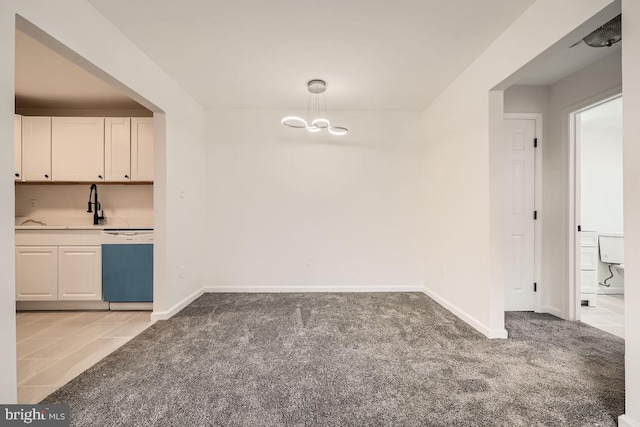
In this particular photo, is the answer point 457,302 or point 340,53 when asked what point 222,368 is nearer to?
point 457,302

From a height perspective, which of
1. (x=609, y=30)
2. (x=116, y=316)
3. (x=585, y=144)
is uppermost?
(x=609, y=30)

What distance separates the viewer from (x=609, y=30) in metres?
1.97

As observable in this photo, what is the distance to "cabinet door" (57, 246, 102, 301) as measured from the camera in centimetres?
317

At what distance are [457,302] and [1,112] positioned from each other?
12.6ft

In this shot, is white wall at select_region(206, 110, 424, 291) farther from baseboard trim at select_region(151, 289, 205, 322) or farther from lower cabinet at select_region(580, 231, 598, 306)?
lower cabinet at select_region(580, 231, 598, 306)

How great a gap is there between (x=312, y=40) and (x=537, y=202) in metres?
3.06

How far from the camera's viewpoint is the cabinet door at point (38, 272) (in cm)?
313

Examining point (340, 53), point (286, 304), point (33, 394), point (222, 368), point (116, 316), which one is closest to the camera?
point (33, 394)

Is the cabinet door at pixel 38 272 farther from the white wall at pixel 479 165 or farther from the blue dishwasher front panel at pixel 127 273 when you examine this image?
the white wall at pixel 479 165

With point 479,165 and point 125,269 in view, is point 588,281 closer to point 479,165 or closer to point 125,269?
point 479,165

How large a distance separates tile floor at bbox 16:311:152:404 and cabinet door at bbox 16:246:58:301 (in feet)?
0.76

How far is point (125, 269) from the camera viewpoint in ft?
10.4

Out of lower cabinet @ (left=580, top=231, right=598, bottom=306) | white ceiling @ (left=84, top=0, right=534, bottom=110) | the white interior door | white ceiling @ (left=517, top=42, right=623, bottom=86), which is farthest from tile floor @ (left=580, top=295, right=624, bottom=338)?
white ceiling @ (left=84, top=0, right=534, bottom=110)

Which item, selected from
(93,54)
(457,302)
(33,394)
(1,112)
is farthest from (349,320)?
(93,54)
